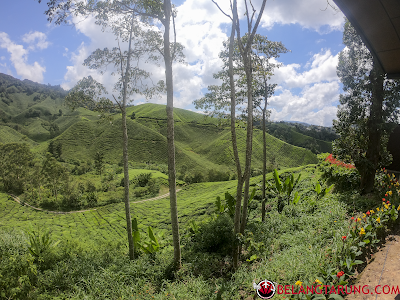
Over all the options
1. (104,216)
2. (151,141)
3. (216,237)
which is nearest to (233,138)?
(216,237)

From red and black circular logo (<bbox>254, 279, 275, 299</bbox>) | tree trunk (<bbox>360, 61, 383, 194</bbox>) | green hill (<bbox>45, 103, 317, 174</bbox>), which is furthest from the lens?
green hill (<bbox>45, 103, 317, 174</bbox>)

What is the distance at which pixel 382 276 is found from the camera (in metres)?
3.62

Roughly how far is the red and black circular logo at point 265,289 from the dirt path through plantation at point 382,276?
1.20 metres

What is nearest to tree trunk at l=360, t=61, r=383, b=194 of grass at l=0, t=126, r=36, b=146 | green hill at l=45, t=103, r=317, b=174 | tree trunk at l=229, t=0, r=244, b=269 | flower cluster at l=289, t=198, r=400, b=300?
flower cluster at l=289, t=198, r=400, b=300

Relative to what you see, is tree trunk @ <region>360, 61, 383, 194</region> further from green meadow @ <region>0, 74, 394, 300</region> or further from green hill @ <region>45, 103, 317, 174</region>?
green hill @ <region>45, 103, 317, 174</region>

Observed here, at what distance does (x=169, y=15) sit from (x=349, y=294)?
778cm

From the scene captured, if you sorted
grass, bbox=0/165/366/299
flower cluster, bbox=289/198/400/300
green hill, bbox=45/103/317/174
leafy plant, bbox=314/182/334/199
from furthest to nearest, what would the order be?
1. green hill, bbox=45/103/317/174
2. leafy plant, bbox=314/182/334/199
3. grass, bbox=0/165/366/299
4. flower cluster, bbox=289/198/400/300

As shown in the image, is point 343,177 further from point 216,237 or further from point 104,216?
point 104,216

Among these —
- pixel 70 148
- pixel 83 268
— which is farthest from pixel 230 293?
pixel 70 148

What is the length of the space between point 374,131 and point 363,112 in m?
0.91

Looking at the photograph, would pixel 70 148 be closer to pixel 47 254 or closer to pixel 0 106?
pixel 47 254

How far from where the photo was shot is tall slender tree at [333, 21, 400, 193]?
7.84 meters

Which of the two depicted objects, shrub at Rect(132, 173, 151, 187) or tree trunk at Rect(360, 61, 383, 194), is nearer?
tree trunk at Rect(360, 61, 383, 194)

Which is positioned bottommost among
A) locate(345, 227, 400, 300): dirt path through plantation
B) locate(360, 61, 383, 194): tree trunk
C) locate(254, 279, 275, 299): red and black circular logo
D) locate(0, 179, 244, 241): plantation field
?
locate(0, 179, 244, 241): plantation field
